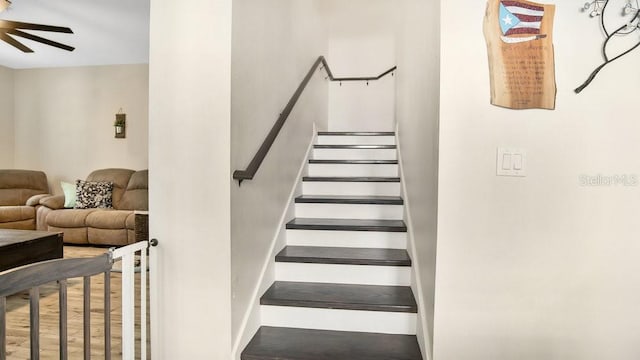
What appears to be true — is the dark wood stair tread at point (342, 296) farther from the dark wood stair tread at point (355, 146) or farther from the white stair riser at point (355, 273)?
the dark wood stair tread at point (355, 146)

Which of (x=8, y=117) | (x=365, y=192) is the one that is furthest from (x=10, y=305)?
(x=8, y=117)

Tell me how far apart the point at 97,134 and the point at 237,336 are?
5.48 metres

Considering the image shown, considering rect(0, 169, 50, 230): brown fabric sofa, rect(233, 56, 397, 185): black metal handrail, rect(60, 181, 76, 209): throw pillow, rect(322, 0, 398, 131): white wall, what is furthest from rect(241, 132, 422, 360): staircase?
rect(0, 169, 50, 230): brown fabric sofa

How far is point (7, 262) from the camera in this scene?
3018 millimetres

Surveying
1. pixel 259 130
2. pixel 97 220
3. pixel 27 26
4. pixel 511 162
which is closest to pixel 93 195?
pixel 97 220

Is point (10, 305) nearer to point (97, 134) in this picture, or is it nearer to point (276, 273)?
point (276, 273)

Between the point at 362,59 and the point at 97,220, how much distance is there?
395cm

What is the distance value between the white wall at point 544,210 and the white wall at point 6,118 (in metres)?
7.18

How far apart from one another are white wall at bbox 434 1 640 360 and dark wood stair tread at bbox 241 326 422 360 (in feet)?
1.34

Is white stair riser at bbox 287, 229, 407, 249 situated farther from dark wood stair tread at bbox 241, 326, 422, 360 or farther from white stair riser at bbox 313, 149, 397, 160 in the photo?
white stair riser at bbox 313, 149, 397, 160

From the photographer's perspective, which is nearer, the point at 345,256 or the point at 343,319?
the point at 343,319

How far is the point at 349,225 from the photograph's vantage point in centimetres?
259

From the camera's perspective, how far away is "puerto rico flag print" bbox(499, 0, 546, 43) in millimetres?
1469

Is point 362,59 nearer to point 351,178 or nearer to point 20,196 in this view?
point 351,178
